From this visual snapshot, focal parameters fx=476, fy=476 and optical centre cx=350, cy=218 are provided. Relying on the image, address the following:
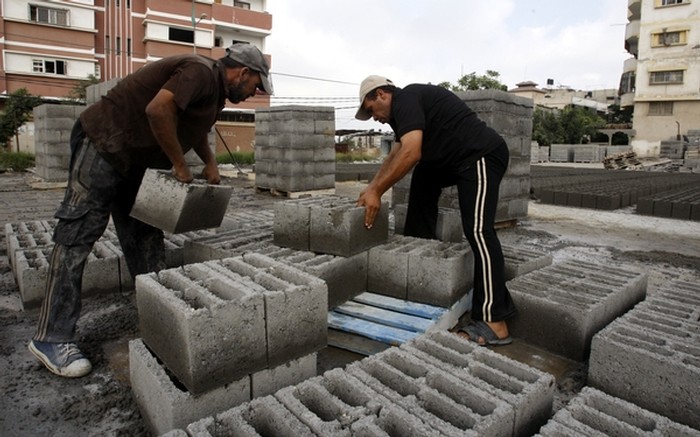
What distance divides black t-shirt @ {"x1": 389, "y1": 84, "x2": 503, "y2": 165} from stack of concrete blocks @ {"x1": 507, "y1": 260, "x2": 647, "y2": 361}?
3.02 ft

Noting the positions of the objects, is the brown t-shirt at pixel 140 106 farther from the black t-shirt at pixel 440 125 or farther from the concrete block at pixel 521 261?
the concrete block at pixel 521 261

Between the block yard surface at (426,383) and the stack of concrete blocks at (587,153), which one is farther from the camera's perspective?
the stack of concrete blocks at (587,153)

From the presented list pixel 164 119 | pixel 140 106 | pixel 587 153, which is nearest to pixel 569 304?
pixel 164 119

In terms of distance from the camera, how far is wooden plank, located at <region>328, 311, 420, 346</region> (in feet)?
9.05

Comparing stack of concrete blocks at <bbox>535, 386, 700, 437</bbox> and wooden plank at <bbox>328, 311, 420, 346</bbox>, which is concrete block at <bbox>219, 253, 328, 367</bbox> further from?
stack of concrete blocks at <bbox>535, 386, 700, 437</bbox>

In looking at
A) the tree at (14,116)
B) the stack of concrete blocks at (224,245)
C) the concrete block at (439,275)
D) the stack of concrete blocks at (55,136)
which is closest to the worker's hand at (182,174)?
the stack of concrete blocks at (224,245)

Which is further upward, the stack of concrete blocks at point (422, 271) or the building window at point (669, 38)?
the building window at point (669, 38)

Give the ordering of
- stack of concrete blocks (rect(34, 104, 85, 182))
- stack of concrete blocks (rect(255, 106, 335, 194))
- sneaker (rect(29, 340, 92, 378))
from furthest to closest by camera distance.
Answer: stack of concrete blocks (rect(34, 104, 85, 182)) → stack of concrete blocks (rect(255, 106, 335, 194)) → sneaker (rect(29, 340, 92, 378))

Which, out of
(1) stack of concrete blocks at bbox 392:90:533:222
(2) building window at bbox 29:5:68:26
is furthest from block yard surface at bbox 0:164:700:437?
(2) building window at bbox 29:5:68:26

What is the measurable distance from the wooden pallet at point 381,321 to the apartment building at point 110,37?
93.1ft

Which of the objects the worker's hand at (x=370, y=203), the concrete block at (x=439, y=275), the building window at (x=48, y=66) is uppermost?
the building window at (x=48, y=66)

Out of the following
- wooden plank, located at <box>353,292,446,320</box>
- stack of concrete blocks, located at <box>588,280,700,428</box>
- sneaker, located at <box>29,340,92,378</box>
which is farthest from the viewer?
wooden plank, located at <box>353,292,446,320</box>

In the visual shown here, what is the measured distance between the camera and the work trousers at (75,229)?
8.26 ft

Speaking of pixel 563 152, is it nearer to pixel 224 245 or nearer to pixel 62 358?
pixel 224 245
